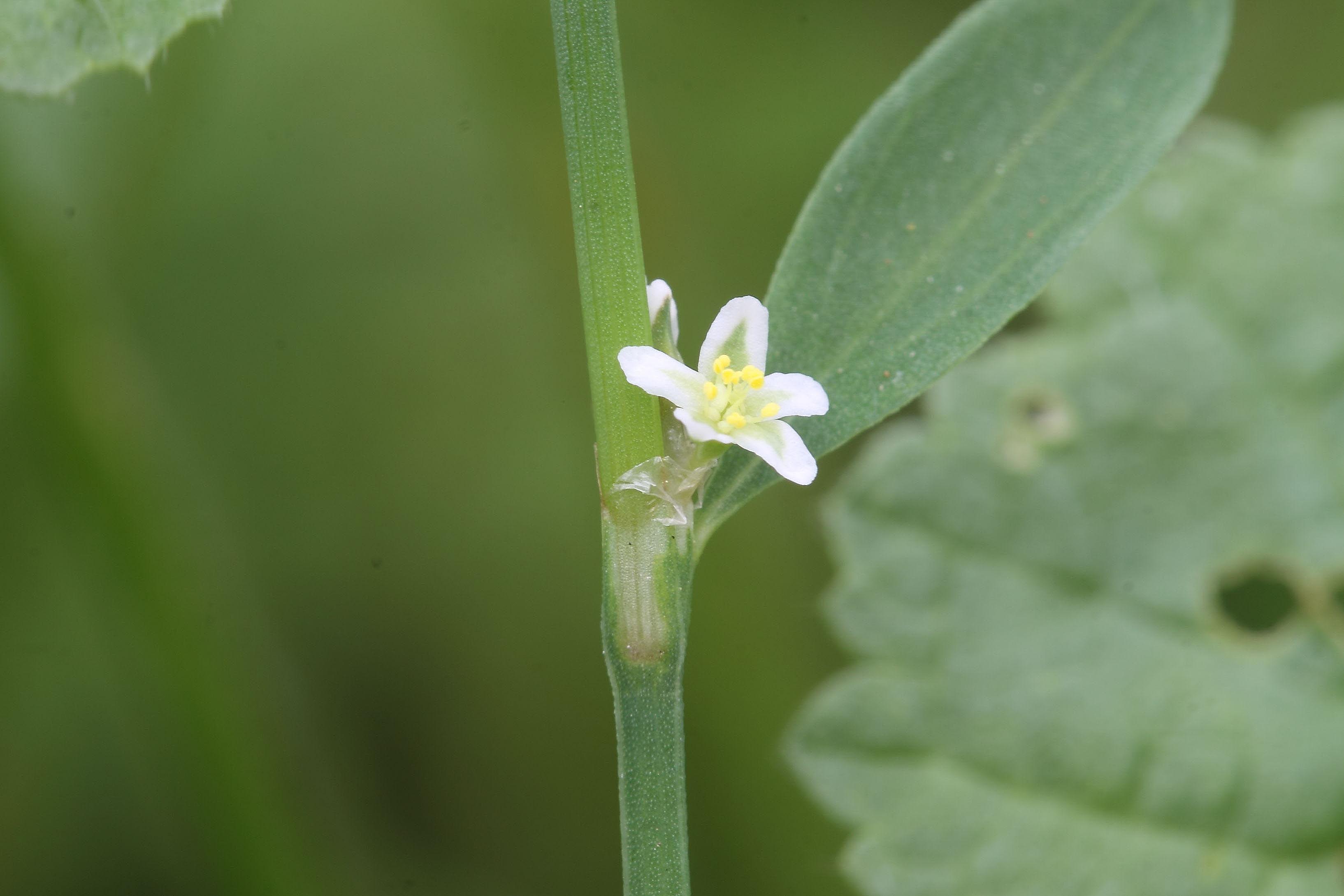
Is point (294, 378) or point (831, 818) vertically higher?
point (294, 378)

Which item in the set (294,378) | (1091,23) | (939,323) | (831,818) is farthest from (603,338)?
(294,378)

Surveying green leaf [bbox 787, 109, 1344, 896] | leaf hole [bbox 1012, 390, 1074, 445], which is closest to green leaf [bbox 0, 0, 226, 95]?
green leaf [bbox 787, 109, 1344, 896]

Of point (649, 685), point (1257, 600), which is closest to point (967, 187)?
point (649, 685)

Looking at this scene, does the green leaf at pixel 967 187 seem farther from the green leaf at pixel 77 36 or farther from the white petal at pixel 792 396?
the green leaf at pixel 77 36

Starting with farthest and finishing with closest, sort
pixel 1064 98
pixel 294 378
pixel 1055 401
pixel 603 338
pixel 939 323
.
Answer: pixel 294 378 < pixel 1055 401 < pixel 1064 98 < pixel 939 323 < pixel 603 338

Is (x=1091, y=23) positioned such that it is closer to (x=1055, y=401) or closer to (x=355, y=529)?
(x=1055, y=401)

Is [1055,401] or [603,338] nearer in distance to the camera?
[603,338]
